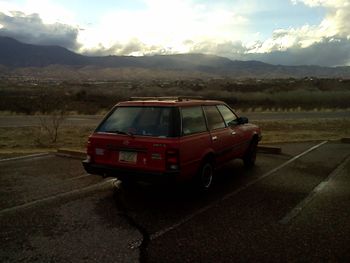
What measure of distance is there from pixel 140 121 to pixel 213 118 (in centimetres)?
162

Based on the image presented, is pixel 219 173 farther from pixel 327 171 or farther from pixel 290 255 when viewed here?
pixel 290 255

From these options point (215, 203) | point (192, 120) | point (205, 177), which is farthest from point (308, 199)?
point (192, 120)

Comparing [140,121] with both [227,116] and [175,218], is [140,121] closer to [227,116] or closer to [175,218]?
[175,218]

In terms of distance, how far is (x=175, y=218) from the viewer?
5.96 metres

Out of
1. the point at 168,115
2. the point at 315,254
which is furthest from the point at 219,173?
the point at 315,254

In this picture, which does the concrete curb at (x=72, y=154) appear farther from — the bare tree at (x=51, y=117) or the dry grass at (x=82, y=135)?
the bare tree at (x=51, y=117)

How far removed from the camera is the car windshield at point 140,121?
666 cm

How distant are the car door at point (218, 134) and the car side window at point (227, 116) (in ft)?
0.62

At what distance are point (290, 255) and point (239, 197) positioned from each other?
2.48 metres

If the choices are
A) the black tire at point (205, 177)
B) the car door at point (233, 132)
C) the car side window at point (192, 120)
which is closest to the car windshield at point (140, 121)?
the car side window at point (192, 120)

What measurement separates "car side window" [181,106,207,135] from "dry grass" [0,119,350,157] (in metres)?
6.34

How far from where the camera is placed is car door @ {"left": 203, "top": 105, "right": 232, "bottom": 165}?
764 centimetres

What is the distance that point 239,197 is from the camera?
7172 millimetres

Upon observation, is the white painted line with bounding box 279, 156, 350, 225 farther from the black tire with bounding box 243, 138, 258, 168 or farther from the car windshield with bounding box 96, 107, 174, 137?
the car windshield with bounding box 96, 107, 174, 137
